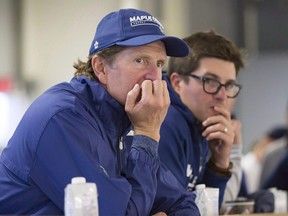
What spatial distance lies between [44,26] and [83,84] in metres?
3.37

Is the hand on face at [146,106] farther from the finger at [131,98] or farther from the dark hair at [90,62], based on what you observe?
the dark hair at [90,62]

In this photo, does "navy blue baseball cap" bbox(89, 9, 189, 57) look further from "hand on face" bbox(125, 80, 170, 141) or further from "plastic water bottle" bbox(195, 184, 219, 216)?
"plastic water bottle" bbox(195, 184, 219, 216)

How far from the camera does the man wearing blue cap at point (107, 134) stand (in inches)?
69.7

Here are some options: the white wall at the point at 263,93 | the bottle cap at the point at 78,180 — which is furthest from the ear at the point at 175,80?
the white wall at the point at 263,93

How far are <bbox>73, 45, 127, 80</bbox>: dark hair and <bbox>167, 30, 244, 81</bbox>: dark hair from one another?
560 mm

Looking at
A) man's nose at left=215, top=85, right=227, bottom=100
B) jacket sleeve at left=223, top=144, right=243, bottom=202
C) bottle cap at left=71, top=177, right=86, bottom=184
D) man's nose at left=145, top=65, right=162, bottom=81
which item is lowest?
jacket sleeve at left=223, top=144, right=243, bottom=202

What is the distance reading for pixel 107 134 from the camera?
1.94 meters

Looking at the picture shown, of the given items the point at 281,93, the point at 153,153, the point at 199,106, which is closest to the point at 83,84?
the point at 153,153

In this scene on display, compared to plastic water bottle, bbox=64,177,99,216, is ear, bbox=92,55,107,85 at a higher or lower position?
higher

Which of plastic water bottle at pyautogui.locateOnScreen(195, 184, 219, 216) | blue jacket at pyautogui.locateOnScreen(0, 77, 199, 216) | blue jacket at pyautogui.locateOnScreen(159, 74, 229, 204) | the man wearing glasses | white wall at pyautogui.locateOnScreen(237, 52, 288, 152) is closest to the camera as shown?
blue jacket at pyautogui.locateOnScreen(0, 77, 199, 216)

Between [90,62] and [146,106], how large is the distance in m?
0.25

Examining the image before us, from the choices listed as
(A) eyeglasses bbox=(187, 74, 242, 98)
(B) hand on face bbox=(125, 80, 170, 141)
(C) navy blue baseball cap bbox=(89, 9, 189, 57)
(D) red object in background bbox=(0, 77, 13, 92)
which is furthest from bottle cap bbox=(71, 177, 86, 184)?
(D) red object in background bbox=(0, 77, 13, 92)

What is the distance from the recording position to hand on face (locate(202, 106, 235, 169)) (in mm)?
2535

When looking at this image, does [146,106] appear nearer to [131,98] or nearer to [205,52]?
[131,98]
